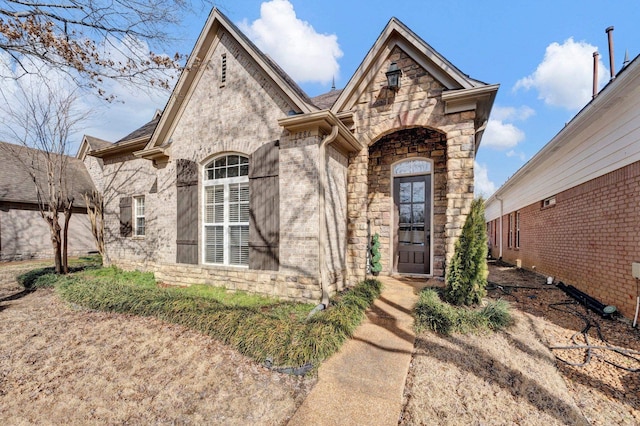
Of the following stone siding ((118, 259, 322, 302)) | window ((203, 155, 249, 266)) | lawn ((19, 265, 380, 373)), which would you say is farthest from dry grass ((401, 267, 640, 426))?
window ((203, 155, 249, 266))

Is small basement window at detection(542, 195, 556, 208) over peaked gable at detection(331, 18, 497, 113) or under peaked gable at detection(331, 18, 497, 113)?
under

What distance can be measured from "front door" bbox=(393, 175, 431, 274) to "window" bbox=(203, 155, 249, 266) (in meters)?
3.83

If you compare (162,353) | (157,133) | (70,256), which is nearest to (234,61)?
(157,133)

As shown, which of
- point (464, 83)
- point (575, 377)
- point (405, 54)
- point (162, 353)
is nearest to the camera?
point (575, 377)

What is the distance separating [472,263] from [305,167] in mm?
3371

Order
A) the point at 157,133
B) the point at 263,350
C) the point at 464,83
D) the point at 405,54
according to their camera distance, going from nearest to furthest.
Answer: the point at 263,350 < the point at 464,83 < the point at 405,54 < the point at 157,133

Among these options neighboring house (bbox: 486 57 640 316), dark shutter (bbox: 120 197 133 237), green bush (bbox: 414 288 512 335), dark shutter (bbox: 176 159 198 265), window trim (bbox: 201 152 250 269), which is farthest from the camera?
dark shutter (bbox: 120 197 133 237)

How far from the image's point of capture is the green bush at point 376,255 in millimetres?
7156

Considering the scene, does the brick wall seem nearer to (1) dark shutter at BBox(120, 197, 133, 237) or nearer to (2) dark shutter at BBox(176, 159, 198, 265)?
(2) dark shutter at BBox(176, 159, 198, 265)

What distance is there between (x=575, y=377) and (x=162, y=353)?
5.03 metres

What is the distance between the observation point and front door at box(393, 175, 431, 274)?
281 inches

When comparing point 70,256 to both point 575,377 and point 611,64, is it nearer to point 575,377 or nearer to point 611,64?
point 575,377

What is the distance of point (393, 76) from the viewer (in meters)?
5.88

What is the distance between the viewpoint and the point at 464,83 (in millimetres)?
5312
